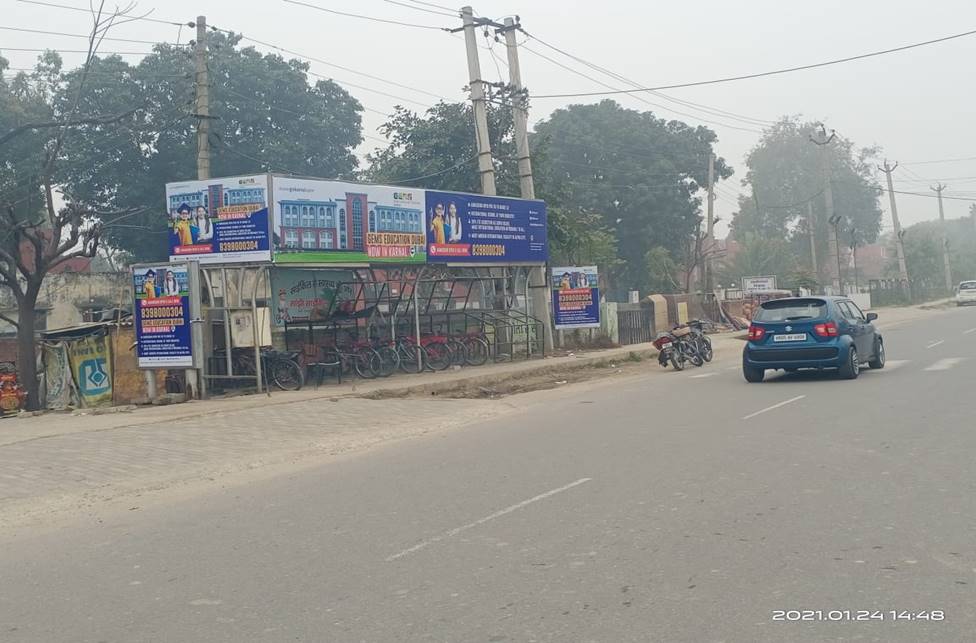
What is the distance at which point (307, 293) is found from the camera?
862 inches

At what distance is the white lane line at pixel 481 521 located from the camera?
6.05 metres

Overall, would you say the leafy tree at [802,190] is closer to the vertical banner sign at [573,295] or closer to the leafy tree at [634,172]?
the leafy tree at [634,172]

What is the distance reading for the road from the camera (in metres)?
4.65

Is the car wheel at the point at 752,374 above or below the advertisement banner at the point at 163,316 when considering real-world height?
below

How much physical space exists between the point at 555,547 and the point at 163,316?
12.4 meters

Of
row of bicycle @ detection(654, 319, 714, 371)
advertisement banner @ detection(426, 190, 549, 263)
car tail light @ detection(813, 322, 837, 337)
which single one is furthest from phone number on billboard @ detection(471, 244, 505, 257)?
car tail light @ detection(813, 322, 837, 337)

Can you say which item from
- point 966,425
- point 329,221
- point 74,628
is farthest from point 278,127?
point 74,628

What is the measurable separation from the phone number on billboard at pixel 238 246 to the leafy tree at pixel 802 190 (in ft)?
224

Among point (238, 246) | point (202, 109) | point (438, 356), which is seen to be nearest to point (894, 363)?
point (438, 356)

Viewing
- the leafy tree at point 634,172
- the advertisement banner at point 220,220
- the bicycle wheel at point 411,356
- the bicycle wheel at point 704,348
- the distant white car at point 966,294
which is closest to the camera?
the advertisement banner at point 220,220

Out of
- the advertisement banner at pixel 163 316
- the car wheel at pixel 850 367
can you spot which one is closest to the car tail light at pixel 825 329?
the car wheel at pixel 850 367

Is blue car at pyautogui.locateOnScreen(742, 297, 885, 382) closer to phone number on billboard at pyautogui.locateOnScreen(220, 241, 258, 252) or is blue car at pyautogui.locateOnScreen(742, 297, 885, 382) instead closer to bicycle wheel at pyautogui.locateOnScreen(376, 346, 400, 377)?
bicycle wheel at pyautogui.locateOnScreen(376, 346, 400, 377)

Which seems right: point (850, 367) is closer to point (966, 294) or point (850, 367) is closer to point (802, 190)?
point (966, 294)

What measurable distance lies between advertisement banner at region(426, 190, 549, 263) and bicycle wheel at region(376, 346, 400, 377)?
234 centimetres
